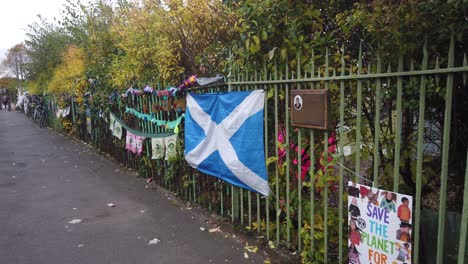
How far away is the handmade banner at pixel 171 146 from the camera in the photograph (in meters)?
5.93

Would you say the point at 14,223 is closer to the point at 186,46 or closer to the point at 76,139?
the point at 186,46

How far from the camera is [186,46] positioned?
5.66m

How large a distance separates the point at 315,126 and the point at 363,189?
70cm

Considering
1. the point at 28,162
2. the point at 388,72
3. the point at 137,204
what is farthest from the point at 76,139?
the point at 388,72

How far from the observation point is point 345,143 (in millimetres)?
3383

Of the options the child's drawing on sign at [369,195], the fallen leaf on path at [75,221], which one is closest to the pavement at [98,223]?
the fallen leaf on path at [75,221]

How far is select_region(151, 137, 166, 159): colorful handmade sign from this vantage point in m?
6.32

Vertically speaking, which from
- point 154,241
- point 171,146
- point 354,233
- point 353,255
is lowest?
point 154,241

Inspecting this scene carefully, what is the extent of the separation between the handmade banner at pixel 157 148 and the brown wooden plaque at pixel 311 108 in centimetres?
323

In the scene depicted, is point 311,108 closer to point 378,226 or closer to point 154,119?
point 378,226

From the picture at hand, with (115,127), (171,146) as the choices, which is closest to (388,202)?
(171,146)

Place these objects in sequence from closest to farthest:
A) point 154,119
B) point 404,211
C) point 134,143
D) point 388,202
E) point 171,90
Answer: point 404,211 < point 388,202 < point 171,90 < point 154,119 < point 134,143

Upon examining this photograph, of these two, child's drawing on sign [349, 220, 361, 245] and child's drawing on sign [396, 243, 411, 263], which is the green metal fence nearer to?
child's drawing on sign [396, 243, 411, 263]

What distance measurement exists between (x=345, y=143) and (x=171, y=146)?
328 centimetres
